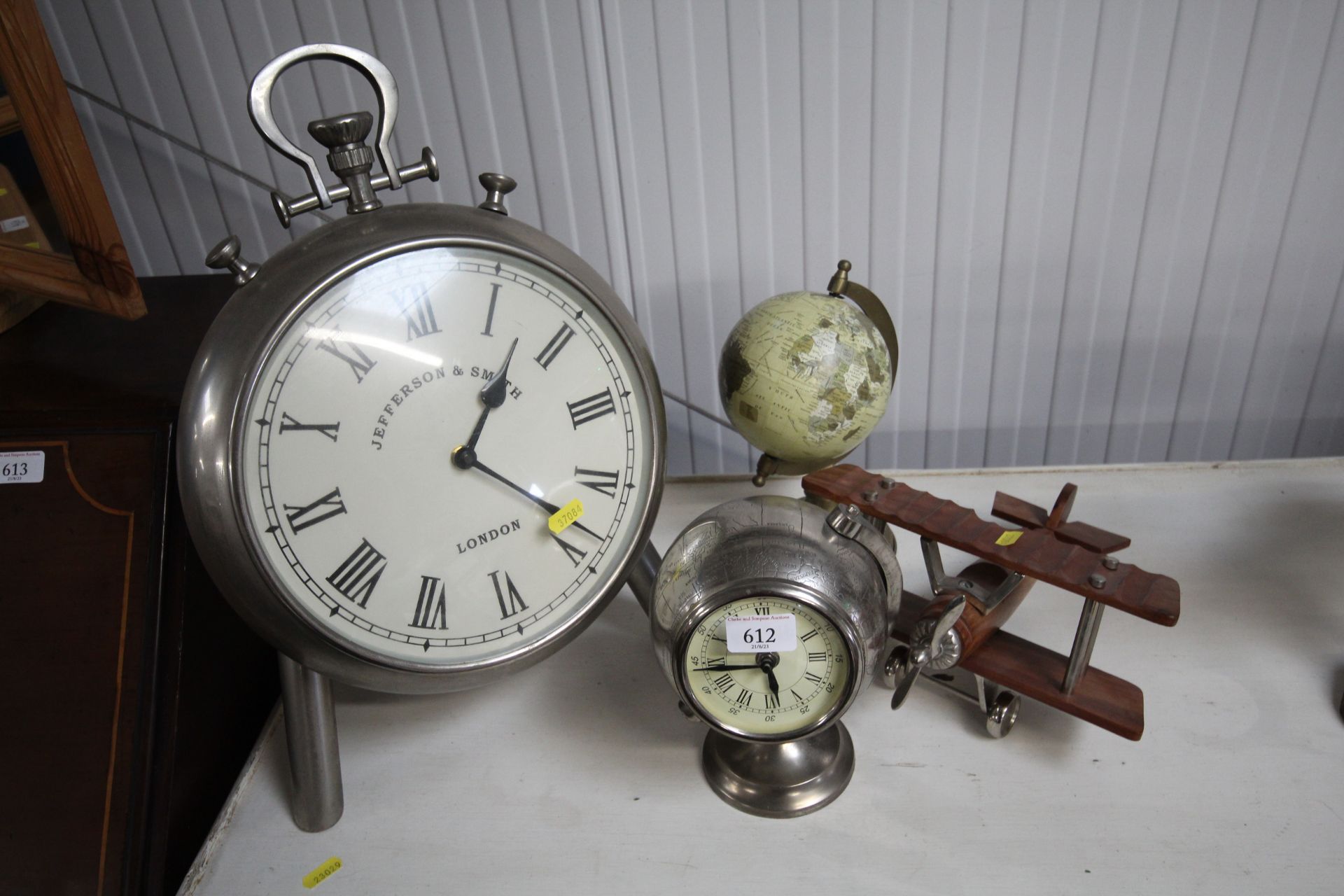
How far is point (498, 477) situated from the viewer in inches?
34.8

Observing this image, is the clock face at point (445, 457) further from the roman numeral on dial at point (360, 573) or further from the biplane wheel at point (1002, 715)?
the biplane wheel at point (1002, 715)

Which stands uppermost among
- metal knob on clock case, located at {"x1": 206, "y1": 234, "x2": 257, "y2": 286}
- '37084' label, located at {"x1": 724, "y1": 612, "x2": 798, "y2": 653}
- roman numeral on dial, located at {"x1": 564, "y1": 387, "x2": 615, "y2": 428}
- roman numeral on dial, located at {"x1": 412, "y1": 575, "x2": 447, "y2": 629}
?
metal knob on clock case, located at {"x1": 206, "y1": 234, "x2": 257, "y2": 286}

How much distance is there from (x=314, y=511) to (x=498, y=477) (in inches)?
6.7

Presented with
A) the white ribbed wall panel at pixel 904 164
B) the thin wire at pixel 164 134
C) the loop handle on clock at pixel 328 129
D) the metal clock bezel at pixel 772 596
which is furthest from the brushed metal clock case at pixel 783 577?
the thin wire at pixel 164 134

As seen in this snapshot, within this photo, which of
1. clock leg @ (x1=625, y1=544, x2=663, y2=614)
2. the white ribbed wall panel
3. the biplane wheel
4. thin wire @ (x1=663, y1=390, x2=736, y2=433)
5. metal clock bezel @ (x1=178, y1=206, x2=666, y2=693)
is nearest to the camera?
metal clock bezel @ (x1=178, y1=206, x2=666, y2=693)

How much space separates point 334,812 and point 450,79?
3.27 feet

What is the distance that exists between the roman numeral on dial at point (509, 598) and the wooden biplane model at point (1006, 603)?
369 millimetres

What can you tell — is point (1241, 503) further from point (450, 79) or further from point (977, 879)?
point (450, 79)

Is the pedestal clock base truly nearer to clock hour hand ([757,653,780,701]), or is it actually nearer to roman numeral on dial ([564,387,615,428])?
clock hour hand ([757,653,780,701])

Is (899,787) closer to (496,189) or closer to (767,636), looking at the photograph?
(767,636)

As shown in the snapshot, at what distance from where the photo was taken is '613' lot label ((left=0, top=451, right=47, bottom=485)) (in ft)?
3.14

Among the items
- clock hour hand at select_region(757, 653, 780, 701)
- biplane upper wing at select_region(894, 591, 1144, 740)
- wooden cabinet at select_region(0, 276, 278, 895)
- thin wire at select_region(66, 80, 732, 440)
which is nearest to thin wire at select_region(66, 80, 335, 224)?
thin wire at select_region(66, 80, 732, 440)

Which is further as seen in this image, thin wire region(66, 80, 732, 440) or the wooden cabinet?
thin wire region(66, 80, 732, 440)

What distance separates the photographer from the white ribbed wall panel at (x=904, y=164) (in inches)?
49.6
